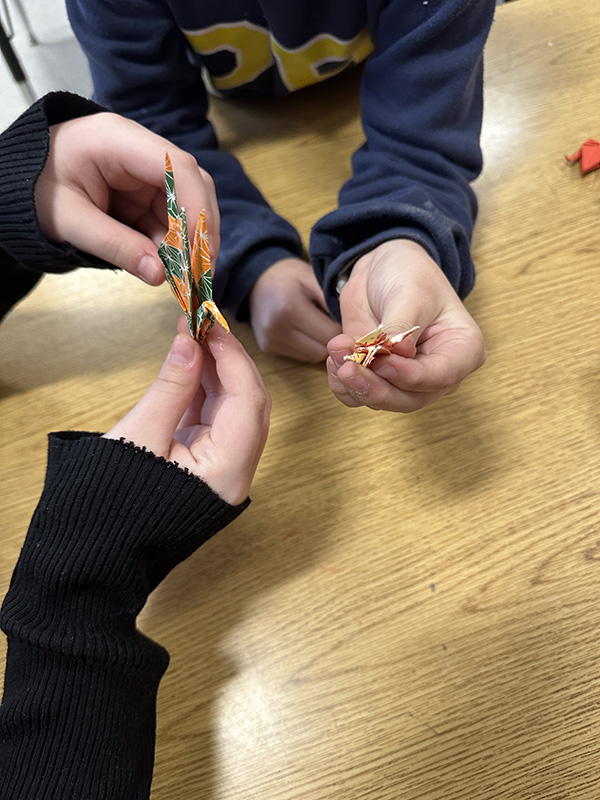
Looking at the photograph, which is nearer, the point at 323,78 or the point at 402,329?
the point at 402,329

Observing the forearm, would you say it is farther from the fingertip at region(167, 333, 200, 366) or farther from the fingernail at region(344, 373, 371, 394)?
the fingernail at region(344, 373, 371, 394)

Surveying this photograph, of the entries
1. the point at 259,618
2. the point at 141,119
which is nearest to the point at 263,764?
the point at 259,618

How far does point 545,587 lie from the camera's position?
1.45 feet

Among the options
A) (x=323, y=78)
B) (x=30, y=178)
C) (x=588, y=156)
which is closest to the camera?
(x=30, y=178)

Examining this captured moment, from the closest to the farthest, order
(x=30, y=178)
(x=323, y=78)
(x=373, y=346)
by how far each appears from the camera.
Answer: (x=373, y=346), (x=30, y=178), (x=323, y=78)

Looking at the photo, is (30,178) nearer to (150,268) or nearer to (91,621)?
(150,268)

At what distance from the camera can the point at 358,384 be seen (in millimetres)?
385

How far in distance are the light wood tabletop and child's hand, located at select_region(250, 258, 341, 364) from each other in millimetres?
20

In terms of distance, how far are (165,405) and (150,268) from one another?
118 mm

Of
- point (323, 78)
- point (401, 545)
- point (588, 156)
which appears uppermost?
point (323, 78)

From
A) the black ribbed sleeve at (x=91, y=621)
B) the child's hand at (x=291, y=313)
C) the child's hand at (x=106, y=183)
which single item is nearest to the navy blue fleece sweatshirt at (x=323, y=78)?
the child's hand at (x=291, y=313)

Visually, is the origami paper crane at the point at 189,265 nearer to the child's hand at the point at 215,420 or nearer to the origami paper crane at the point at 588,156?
the child's hand at the point at 215,420

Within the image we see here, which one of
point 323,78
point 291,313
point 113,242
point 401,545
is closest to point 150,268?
point 113,242

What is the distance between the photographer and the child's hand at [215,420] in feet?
1.35
